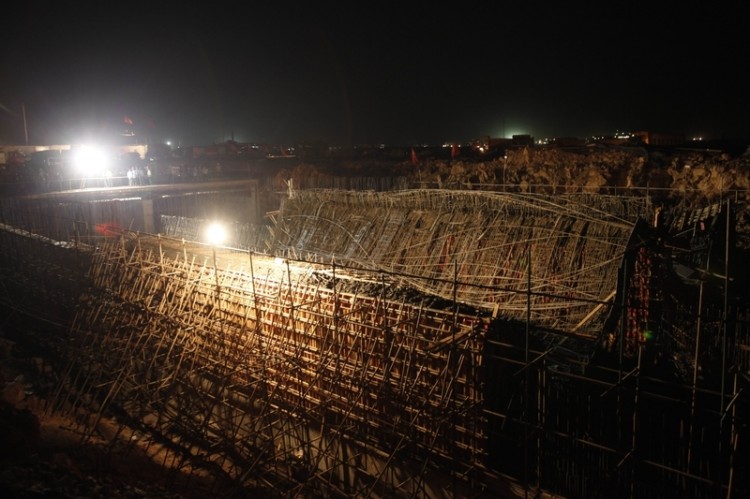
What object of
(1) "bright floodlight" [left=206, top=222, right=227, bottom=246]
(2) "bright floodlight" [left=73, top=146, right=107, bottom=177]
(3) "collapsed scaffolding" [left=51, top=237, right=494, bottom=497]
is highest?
(2) "bright floodlight" [left=73, top=146, right=107, bottom=177]

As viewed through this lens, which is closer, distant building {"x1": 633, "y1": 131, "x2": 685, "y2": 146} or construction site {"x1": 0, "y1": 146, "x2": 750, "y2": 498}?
construction site {"x1": 0, "y1": 146, "x2": 750, "y2": 498}

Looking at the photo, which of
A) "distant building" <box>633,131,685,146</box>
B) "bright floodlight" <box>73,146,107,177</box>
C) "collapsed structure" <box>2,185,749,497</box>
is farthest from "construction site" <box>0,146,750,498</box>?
"distant building" <box>633,131,685,146</box>

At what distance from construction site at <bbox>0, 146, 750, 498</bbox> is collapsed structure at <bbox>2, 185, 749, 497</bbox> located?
0.12ft

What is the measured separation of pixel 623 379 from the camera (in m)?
4.62

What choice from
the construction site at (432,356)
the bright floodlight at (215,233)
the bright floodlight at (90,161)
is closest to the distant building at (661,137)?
the construction site at (432,356)

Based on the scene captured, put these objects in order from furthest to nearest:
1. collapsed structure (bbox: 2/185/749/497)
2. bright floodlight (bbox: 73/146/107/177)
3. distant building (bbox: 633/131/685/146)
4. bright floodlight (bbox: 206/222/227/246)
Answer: distant building (bbox: 633/131/685/146) → bright floodlight (bbox: 73/146/107/177) → bright floodlight (bbox: 206/222/227/246) → collapsed structure (bbox: 2/185/749/497)

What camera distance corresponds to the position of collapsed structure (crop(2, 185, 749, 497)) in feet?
16.5

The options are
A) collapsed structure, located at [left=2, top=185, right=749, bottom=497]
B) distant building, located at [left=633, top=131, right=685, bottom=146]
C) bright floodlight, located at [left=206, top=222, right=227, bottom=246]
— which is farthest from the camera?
distant building, located at [left=633, top=131, right=685, bottom=146]

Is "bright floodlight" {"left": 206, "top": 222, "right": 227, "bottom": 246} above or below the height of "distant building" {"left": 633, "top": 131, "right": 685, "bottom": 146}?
A: below

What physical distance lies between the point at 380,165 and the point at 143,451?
76.0ft

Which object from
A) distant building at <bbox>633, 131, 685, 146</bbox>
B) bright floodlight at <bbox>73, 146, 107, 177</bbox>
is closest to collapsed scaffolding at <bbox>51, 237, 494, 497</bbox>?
bright floodlight at <bbox>73, 146, 107, 177</bbox>

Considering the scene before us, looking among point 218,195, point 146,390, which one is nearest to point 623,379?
point 146,390

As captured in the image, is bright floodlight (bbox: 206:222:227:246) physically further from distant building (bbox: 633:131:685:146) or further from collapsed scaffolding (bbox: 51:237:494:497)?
distant building (bbox: 633:131:685:146)

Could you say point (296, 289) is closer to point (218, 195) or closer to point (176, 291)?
point (176, 291)
